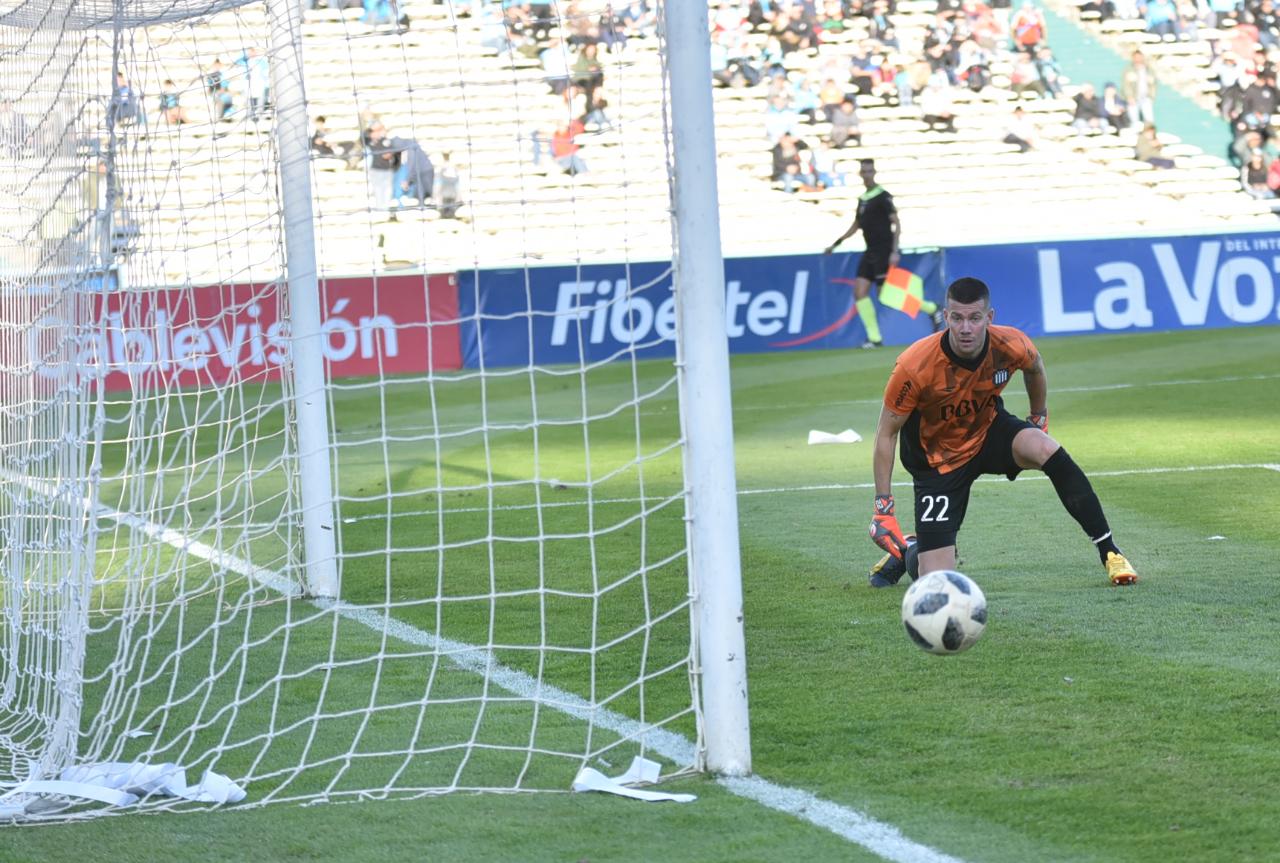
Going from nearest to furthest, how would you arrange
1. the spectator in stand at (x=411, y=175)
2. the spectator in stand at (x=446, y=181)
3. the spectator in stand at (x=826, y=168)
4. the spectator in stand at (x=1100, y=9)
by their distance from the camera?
the spectator in stand at (x=411, y=175) < the spectator in stand at (x=446, y=181) < the spectator in stand at (x=826, y=168) < the spectator in stand at (x=1100, y=9)

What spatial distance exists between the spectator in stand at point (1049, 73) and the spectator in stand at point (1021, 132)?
0.79m

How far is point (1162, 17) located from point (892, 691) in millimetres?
24650

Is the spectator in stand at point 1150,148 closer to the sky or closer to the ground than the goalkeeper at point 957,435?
closer to the sky

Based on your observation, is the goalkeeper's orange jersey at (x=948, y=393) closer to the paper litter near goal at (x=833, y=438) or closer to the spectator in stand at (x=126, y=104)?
the spectator in stand at (x=126, y=104)

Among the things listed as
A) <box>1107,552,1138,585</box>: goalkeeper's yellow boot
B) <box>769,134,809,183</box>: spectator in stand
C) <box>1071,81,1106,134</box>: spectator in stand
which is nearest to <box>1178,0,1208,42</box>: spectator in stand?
<box>1071,81,1106,134</box>: spectator in stand

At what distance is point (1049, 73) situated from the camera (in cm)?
2583

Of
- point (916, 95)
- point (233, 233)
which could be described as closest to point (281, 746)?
point (233, 233)

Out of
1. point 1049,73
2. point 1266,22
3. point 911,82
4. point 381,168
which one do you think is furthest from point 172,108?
point 1266,22

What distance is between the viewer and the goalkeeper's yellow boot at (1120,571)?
649 cm

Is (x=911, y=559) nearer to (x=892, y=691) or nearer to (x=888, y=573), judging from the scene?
(x=888, y=573)

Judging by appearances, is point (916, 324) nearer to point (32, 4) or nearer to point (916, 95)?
point (916, 95)

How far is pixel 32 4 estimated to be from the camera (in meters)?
5.88

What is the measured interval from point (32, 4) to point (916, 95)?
20949 mm

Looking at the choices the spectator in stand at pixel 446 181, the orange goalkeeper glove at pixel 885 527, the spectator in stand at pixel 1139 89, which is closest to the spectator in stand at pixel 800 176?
the spectator in stand at pixel 1139 89
